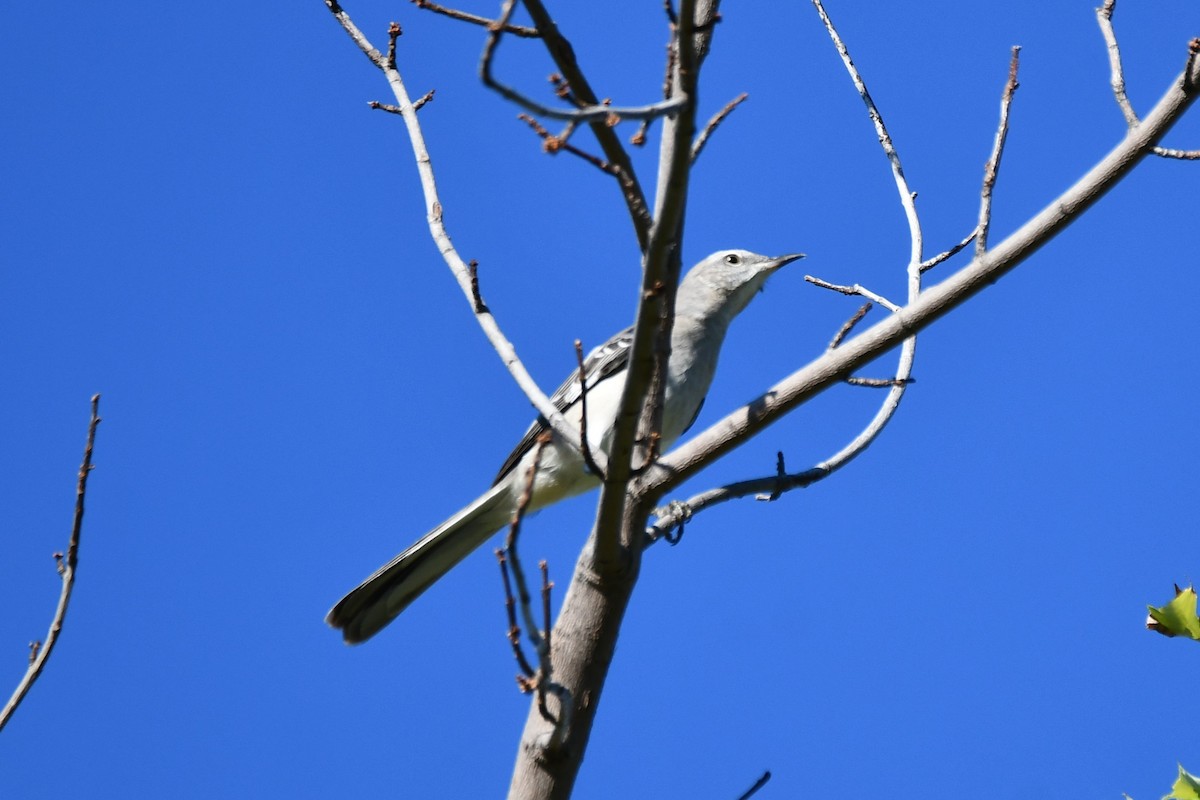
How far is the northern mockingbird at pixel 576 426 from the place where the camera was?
5934 mm

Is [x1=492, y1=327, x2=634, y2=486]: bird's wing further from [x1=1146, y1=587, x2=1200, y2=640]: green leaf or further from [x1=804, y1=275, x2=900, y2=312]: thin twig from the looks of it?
[x1=1146, y1=587, x2=1200, y2=640]: green leaf

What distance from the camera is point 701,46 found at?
357 cm

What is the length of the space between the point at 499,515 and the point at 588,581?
273 cm

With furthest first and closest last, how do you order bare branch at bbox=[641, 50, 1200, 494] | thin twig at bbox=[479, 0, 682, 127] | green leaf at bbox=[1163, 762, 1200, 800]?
1. bare branch at bbox=[641, 50, 1200, 494]
2. green leaf at bbox=[1163, 762, 1200, 800]
3. thin twig at bbox=[479, 0, 682, 127]

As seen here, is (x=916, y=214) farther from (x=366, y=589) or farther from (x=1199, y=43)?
(x=366, y=589)

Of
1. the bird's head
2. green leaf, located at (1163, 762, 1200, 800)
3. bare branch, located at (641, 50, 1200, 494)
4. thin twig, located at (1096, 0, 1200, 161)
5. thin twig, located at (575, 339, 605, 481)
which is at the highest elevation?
the bird's head

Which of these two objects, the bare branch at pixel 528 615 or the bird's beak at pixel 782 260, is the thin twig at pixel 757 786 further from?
the bird's beak at pixel 782 260

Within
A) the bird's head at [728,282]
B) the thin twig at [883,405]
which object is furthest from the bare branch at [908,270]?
the bird's head at [728,282]

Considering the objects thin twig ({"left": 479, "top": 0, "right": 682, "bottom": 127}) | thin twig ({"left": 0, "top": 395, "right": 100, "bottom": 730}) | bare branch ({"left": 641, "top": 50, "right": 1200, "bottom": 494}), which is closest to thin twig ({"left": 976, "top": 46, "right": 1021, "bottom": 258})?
bare branch ({"left": 641, "top": 50, "right": 1200, "bottom": 494})

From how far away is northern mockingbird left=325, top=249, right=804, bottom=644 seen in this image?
5.93 meters

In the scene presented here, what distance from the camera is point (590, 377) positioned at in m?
7.34

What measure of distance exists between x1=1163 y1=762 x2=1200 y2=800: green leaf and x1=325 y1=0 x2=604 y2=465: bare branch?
1752 mm

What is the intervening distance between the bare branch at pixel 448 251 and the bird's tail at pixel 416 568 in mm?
2021

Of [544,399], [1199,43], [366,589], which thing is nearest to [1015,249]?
[1199,43]
